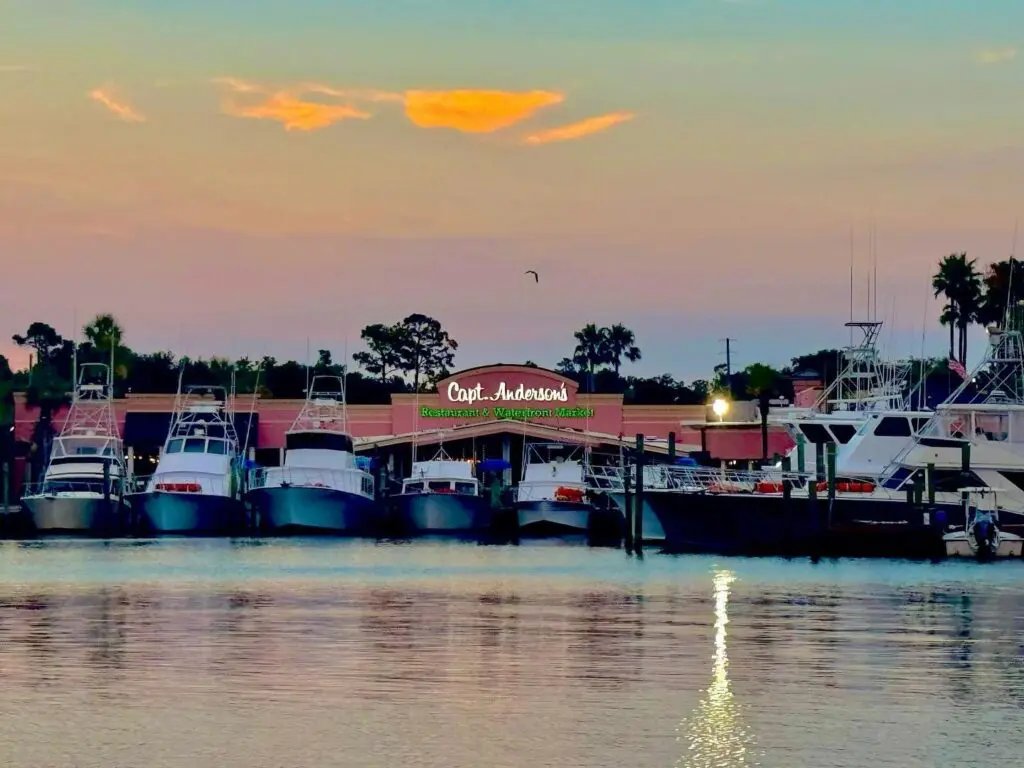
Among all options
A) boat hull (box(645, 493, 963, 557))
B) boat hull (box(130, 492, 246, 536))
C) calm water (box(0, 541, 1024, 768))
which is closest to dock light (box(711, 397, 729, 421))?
boat hull (box(130, 492, 246, 536))

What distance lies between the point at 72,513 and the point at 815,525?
4244 cm

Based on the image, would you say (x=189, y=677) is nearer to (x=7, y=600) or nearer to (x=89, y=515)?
(x=7, y=600)

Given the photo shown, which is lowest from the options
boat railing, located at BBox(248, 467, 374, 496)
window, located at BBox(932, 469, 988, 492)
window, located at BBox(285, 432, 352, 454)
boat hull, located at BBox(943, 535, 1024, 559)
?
boat hull, located at BBox(943, 535, 1024, 559)

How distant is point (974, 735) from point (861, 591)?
26.6m

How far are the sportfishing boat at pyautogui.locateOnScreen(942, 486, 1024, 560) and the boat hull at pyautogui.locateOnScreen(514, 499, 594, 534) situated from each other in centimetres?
3324

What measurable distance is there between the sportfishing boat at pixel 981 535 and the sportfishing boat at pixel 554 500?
3321 cm

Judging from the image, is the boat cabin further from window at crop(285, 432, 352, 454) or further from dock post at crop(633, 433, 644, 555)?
dock post at crop(633, 433, 644, 555)

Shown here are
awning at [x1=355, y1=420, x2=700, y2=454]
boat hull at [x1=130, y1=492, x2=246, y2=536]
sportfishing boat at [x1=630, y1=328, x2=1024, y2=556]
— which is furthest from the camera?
awning at [x1=355, y1=420, x2=700, y2=454]

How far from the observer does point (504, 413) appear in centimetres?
12425

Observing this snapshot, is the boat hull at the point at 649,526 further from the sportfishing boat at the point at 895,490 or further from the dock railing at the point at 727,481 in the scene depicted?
the sportfishing boat at the point at 895,490

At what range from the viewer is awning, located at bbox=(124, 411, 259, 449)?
12400 centimetres

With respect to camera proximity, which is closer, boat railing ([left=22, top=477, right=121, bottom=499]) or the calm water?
the calm water

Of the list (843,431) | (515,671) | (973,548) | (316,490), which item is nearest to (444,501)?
(316,490)

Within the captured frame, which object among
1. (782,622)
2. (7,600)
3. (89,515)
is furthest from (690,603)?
(89,515)
